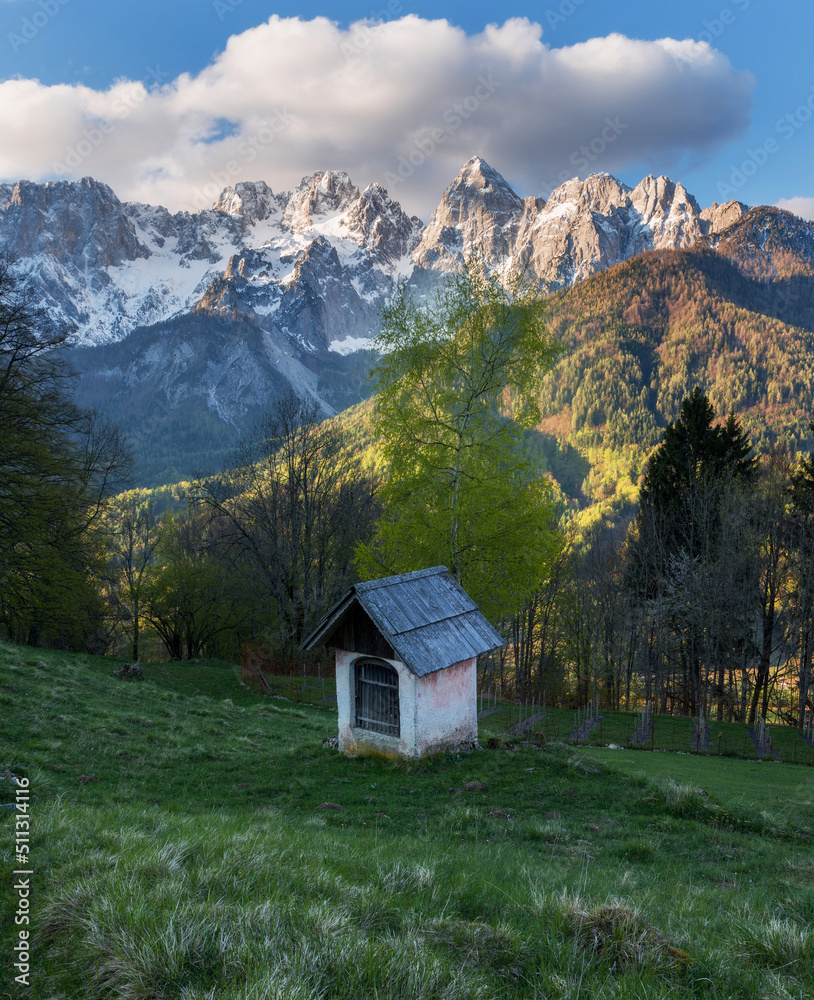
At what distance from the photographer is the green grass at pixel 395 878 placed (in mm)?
3273

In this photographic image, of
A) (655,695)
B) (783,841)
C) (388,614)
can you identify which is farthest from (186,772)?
(655,695)

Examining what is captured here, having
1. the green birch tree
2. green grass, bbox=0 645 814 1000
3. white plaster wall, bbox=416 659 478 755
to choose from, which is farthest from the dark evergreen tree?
white plaster wall, bbox=416 659 478 755

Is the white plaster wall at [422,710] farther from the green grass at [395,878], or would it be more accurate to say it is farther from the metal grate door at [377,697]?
the green grass at [395,878]

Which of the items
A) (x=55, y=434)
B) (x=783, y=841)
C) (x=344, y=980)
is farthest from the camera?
(x=55, y=434)

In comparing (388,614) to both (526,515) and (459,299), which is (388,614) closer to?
(526,515)

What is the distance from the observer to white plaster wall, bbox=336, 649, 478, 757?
1330cm

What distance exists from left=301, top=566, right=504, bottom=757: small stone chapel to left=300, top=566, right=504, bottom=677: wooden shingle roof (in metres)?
0.03

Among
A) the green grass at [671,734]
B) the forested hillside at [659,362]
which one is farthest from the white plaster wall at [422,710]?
the forested hillside at [659,362]

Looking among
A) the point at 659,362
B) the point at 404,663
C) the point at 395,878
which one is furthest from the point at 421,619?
the point at 659,362

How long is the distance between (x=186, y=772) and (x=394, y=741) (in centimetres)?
495

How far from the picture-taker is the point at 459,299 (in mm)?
17812

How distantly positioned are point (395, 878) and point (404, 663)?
7.84m

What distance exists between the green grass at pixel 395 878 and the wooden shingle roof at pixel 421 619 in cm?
263

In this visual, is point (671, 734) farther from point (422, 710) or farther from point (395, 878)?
point (395, 878)
